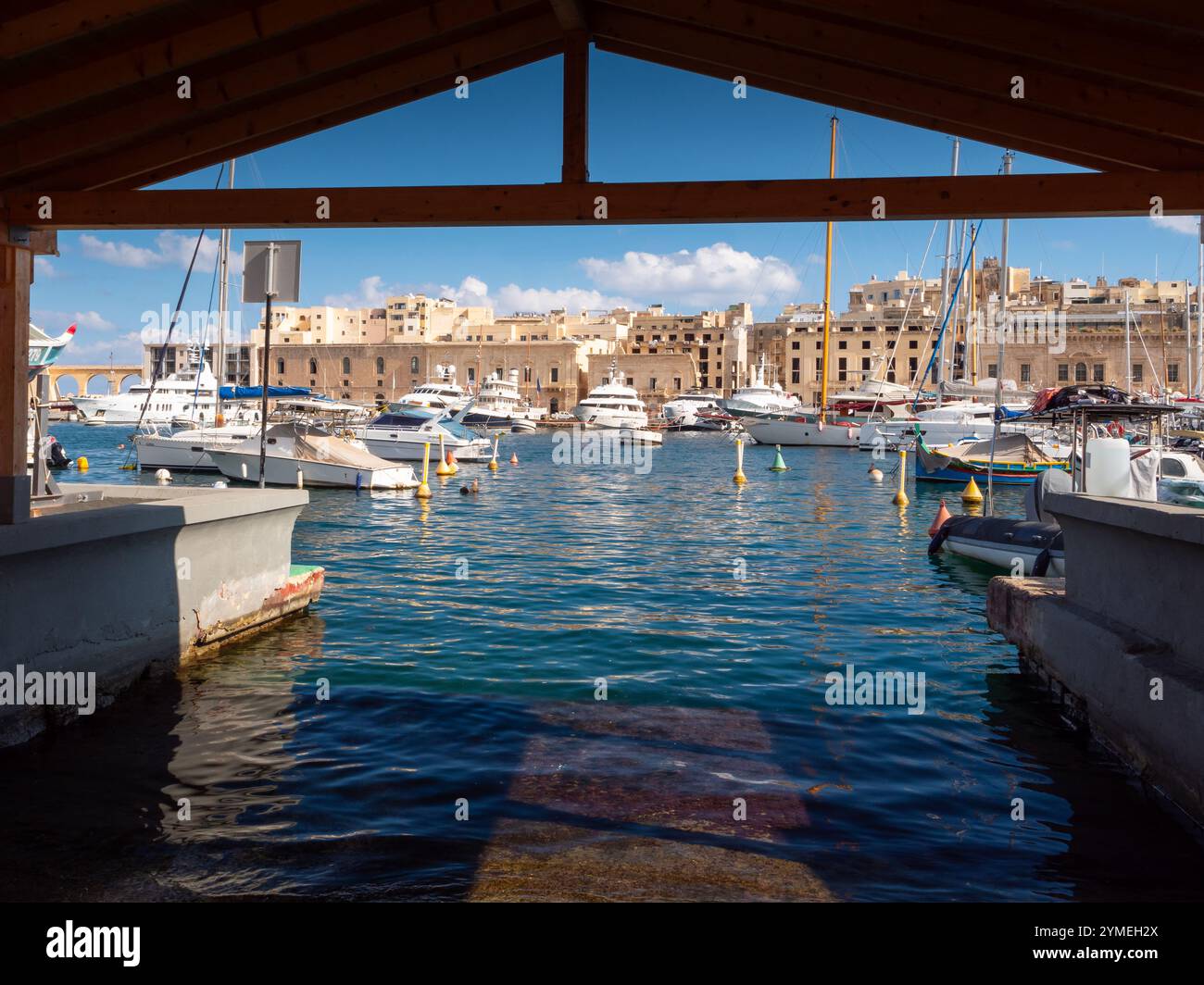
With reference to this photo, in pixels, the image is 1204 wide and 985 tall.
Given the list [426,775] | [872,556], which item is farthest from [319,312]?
[426,775]

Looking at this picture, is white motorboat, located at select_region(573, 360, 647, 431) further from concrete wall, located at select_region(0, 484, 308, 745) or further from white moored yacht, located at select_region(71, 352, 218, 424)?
concrete wall, located at select_region(0, 484, 308, 745)

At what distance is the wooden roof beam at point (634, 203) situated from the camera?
286 inches

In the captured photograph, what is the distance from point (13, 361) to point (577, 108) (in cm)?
468

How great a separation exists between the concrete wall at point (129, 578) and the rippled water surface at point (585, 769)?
0.61 ft

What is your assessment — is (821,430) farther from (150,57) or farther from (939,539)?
(150,57)

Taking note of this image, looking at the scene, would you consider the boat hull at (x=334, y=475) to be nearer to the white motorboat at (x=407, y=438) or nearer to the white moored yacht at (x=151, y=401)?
the white motorboat at (x=407, y=438)

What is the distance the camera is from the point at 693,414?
9538 cm

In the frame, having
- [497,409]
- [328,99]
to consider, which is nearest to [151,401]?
[497,409]

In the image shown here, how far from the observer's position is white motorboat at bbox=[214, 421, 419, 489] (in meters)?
28.5

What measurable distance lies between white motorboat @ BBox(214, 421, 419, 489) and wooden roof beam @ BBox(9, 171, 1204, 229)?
67.4 feet

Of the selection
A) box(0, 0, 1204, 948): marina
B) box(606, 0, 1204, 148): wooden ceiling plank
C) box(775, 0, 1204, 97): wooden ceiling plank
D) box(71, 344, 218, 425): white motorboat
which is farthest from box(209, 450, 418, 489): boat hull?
box(71, 344, 218, 425): white motorboat

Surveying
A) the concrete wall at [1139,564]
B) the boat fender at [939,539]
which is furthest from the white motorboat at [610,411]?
the concrete wall at [1139,564]

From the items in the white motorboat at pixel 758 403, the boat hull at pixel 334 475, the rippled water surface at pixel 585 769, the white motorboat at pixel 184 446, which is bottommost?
the rippled water surface at pixel 585 769
